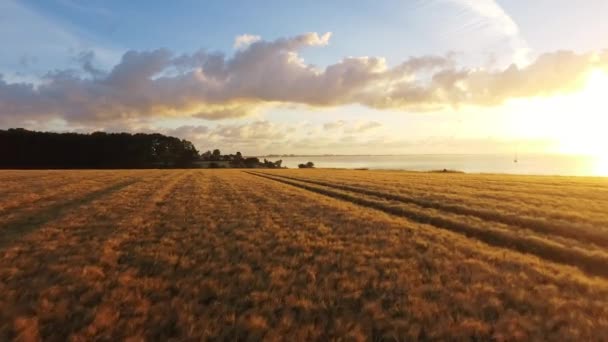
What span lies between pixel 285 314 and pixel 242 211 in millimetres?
14904

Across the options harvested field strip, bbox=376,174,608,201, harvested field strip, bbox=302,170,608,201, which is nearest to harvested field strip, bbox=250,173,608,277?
harvested field strip, bbox=302,170,608,201

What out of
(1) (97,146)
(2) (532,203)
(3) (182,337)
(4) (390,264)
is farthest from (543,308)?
(1) (97,146)

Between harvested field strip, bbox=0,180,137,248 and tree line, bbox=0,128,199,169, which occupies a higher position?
tree line, bbox=0,128,199,169

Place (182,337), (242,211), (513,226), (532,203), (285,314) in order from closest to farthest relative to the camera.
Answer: (182,337), (285,314), (513,226), (242,211), (532,203)

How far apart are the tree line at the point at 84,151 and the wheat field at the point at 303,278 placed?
140353mm

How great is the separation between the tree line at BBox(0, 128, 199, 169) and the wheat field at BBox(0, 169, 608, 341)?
5526 inches

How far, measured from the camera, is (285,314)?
7395 millimetres

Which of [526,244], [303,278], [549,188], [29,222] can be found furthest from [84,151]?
[526,244]

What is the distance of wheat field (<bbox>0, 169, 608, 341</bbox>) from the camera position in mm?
6852

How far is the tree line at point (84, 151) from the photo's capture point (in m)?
132

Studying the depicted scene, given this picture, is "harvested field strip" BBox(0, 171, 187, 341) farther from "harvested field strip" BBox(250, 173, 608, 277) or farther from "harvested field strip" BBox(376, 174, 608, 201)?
"harvested field strip" BBox(376, 174, 608, 201)

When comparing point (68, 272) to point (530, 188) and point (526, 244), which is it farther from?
point (530, 188)

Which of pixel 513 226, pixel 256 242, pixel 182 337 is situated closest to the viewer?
pixel 182 337

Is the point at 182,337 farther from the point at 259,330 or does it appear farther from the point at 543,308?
the point at 543,308
